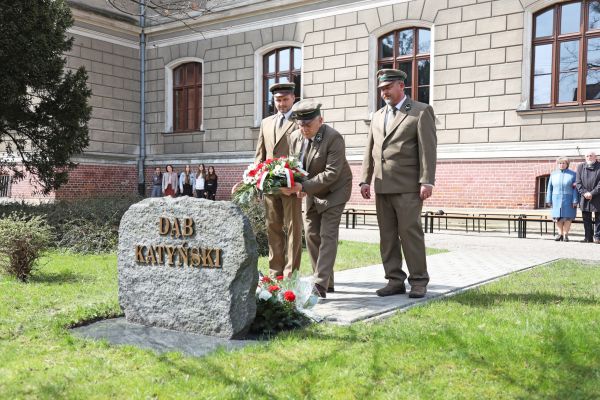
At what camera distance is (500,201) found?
55.5ft

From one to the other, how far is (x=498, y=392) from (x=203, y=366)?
185 cm

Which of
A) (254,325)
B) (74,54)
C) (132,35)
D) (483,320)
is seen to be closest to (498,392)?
(483,320)

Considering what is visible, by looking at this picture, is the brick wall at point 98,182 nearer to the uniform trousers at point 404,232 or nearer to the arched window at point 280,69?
the arched window at point 280,69

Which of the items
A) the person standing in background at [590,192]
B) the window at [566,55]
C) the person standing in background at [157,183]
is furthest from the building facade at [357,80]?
the person standing in background at [590,192]

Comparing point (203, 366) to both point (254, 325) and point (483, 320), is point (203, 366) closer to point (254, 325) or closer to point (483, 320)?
point (254, 325)

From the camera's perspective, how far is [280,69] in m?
22.0

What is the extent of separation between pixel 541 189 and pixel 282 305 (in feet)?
41.9

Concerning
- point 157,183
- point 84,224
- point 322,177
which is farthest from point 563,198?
point 157,183

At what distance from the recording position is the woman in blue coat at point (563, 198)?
14.4m

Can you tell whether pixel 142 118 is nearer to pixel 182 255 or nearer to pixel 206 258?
pixel 182 255

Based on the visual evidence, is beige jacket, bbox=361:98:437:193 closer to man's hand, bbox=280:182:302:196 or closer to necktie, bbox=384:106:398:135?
necktie, bbox=384:106:398:135

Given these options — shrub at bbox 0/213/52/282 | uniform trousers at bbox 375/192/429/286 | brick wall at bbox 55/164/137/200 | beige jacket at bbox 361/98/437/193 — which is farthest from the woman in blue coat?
brick wall at bbox 55/164/137/200

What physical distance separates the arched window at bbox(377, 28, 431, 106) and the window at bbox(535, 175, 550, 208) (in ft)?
13.1

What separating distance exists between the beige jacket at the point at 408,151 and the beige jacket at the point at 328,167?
407mm
